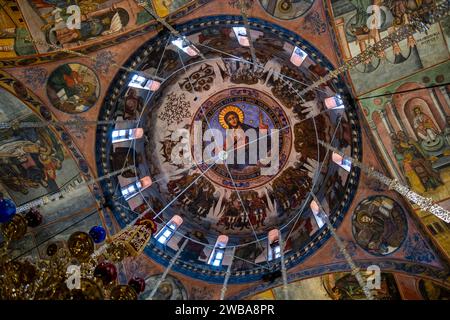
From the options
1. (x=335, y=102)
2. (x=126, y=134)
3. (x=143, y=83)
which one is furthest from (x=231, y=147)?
(x=335, y=102)

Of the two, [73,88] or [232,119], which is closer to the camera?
[73,88]

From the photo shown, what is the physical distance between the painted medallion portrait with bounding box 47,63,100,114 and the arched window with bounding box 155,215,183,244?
487cm

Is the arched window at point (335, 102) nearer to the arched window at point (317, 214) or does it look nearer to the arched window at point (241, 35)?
the arched window at point (241, 35)

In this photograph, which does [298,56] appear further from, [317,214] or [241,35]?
[317,214]

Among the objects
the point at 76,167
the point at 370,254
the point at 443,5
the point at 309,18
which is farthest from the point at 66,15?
the point at 370,254

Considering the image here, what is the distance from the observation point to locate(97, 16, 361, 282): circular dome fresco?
14.9m

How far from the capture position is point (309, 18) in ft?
43.6

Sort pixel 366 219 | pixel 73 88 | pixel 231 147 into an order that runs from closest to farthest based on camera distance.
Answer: pixel 73 88, pixel 366 219, pixel 231 147

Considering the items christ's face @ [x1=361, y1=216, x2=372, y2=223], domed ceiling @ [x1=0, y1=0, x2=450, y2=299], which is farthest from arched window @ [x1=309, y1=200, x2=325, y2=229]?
christ's face @ [x1=361, y1=216, x2=372, y2=223]

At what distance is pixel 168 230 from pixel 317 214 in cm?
497

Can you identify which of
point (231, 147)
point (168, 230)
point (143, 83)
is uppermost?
point (143, 83)

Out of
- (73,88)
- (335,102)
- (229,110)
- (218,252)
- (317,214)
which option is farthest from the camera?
(229,110)

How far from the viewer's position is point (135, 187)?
16.7 metres

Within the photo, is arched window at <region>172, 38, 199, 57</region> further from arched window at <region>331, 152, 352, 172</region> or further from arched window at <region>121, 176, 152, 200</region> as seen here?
arched window at <region>331, 152, 352, 172</region>
